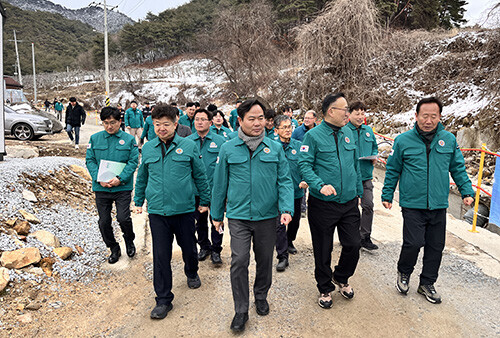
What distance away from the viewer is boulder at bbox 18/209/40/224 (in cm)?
435

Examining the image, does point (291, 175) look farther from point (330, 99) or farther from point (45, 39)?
point (45, 39)

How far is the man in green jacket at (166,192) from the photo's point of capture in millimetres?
3186

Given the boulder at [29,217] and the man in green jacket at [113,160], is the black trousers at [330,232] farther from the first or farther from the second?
the boulder at [29,217]

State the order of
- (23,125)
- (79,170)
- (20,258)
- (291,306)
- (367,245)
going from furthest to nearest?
(23,125) < (79,170) < (367,245) < (20,258) < (291,306)

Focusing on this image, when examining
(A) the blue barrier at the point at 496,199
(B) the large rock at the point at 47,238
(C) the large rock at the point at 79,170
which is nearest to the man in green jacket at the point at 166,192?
(B) the large rock at the point at 47,238

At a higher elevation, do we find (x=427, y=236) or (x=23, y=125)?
(x=23, y=125)

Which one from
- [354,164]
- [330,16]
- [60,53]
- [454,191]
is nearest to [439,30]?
[330,16]

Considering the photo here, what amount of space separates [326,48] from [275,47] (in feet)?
31.7

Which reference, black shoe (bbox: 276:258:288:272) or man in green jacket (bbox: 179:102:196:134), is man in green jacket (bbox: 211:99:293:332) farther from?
man in green jacket (bbox: 179:102:196:134)

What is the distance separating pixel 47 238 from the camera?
4148 millimetres

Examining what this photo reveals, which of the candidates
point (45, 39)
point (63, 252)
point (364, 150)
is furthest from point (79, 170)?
point (45, 39)

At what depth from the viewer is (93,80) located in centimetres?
5603

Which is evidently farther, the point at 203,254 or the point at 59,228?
the point at 59,228

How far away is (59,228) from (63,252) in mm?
696
